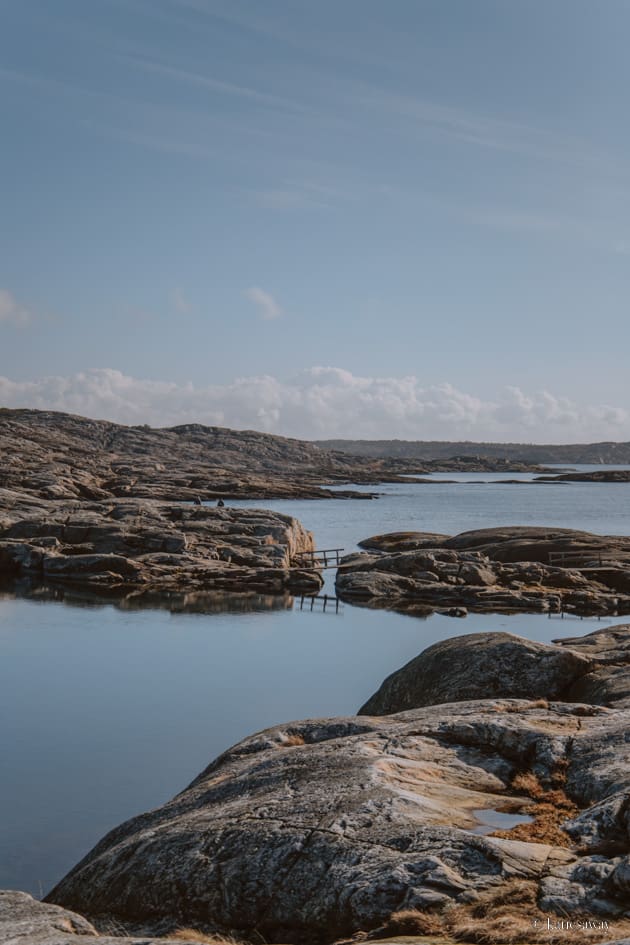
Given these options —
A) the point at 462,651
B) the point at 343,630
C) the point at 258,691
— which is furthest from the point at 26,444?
the point at 462,651

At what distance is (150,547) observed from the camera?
69.5 meters

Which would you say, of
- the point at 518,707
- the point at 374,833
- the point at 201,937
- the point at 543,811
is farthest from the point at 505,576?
the point at 201,937

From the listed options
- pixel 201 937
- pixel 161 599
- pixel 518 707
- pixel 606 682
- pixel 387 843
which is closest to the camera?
pixel 201 937

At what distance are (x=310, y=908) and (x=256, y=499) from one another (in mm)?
149095

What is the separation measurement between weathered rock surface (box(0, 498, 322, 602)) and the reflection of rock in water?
3.54 feet

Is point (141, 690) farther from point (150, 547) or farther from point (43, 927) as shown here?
point (150, 547)

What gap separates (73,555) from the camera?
68.3 metres

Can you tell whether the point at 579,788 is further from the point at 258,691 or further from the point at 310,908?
the point at 258,691

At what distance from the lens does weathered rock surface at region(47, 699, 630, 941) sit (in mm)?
9922

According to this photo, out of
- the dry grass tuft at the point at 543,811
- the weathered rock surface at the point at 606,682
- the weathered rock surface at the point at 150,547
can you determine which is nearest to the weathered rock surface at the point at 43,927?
the dry grass tuft at the point at 543,811

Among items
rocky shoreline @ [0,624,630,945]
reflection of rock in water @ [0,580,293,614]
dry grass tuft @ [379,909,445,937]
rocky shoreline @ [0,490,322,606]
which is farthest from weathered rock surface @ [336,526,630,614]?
dry grass tuft @ [379,909,445,937]

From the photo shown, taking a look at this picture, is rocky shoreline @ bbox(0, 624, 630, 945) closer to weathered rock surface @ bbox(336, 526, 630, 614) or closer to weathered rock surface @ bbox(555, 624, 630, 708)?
weathered rock surface @ bbox(555, 624, 630, 708)

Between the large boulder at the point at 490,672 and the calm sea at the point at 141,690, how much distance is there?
8219 millimetres

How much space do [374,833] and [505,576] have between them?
55983 millimetres
